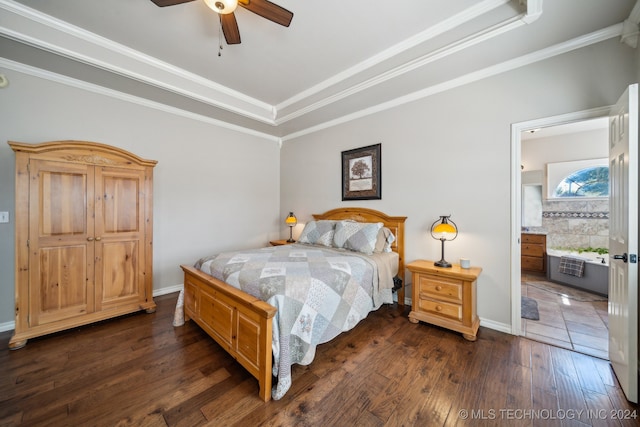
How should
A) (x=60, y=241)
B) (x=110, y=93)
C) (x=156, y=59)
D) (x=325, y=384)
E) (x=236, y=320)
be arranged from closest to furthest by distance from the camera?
(x=325, y=384), (x=236, y=320), (x=60, y=241), (x=156, y=59), (x=110, y=93)

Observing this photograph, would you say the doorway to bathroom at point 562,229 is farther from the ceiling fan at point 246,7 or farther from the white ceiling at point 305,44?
the ceiling fan at point 246,7

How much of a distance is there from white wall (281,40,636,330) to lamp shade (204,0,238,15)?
2258mm

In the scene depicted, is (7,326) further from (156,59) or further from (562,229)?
(562,229)

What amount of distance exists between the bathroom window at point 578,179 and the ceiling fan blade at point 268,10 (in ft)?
18.5

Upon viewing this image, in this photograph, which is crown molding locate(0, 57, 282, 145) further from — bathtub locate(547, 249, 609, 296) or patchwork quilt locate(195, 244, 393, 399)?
bathtub locate(547, 249, 609, 296)

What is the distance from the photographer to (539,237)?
4.67 metres

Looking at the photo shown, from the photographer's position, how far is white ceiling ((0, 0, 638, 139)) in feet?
6.67

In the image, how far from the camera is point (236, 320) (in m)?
1.88

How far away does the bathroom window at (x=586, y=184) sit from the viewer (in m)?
4.29

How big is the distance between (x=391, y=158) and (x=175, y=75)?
2940 millimetres

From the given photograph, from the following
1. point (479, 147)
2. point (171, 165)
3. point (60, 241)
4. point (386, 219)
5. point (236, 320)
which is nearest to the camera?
point (236, 320)

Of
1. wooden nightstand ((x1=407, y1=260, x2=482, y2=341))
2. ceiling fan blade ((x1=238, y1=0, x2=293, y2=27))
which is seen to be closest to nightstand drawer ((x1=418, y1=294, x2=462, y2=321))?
wooden nightstand ((x1=407, y1=260, x2=482, y2=341))

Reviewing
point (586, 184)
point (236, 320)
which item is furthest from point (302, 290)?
point (586, 184)

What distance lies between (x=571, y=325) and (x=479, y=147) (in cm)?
213
